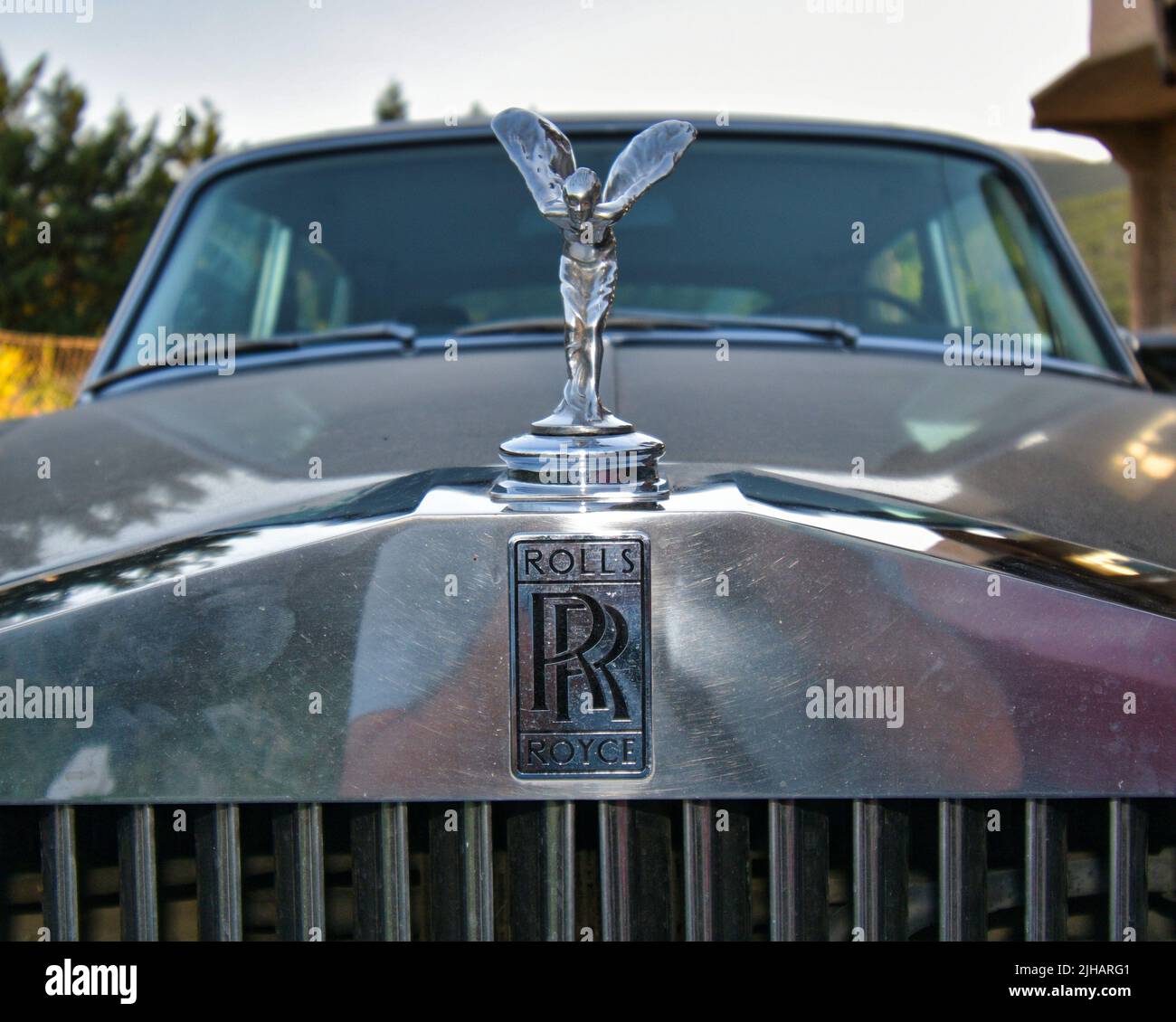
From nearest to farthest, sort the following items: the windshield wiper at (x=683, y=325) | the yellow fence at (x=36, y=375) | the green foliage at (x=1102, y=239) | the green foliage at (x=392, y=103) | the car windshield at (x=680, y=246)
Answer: the windshield wiper at (x=683, y=325), the car windshield at (x=680, y=246), the yellow fence at (x=36, y=375), the green foliage at (x=1102, y=239), the green foliage at (x=392, y=103)

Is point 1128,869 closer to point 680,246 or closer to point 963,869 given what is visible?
point 963,869

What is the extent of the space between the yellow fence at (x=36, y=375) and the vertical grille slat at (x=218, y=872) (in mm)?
3877

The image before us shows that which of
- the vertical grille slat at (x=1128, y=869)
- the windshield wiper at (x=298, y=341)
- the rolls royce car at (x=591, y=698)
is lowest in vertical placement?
the vertical grille slat at (x=1128, y=869)

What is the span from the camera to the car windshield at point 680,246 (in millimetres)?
2371

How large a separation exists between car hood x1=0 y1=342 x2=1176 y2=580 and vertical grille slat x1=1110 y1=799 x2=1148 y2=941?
22cm

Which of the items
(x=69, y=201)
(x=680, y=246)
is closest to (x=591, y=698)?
(x=680, y=246)

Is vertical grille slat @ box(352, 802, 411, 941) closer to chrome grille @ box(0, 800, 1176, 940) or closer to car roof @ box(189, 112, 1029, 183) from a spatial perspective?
chrome grille @ box(0, 800, 1176, 940)

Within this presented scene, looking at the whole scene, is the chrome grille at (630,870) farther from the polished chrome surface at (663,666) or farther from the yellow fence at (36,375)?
the yellow fence at (36,375)

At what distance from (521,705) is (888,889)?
1.13 ft

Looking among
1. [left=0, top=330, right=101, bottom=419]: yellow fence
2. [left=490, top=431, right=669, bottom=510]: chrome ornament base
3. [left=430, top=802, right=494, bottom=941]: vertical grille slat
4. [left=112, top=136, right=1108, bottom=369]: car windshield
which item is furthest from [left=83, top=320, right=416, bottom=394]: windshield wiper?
[left=0, top=330, right=101, bottom=419]: yellow fence

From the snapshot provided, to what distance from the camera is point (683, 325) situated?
2.14 metres

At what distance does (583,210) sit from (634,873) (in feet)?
1.82

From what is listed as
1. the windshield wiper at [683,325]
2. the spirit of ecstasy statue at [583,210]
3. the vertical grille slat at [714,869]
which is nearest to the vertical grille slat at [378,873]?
the vertical grille slat at [714,869]
